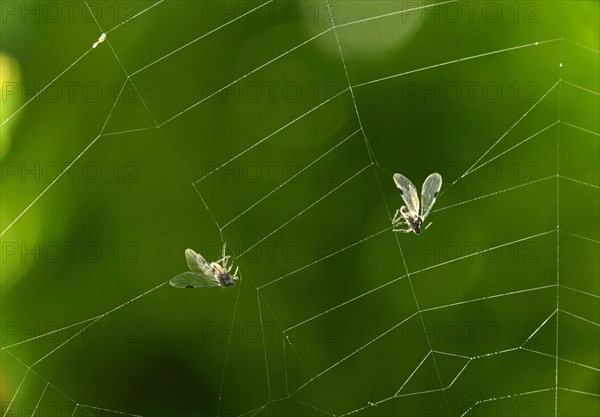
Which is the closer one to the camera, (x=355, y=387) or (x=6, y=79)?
(x=6, y=79)

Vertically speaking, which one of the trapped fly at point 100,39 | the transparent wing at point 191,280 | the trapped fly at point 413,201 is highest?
the trapped fly at point 100,39

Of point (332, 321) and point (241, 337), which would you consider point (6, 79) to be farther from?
point (332, 321)

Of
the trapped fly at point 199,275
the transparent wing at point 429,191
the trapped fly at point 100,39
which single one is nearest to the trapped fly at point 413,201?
the transparent wing at point 429,191

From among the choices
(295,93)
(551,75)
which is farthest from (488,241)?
(295,93)

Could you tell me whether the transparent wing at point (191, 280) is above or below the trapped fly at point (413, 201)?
above

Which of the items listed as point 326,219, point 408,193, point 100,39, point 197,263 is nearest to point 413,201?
point 408,193

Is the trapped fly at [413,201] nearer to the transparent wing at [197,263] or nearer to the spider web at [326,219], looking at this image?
the spider web at [326,219]

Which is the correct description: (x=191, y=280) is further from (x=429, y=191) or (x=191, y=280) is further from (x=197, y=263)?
(x=429, y=191)

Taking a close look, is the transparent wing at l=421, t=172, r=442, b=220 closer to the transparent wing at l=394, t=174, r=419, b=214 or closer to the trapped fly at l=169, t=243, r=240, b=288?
the transparent wing at l=394, t=174, r=419, b=214
